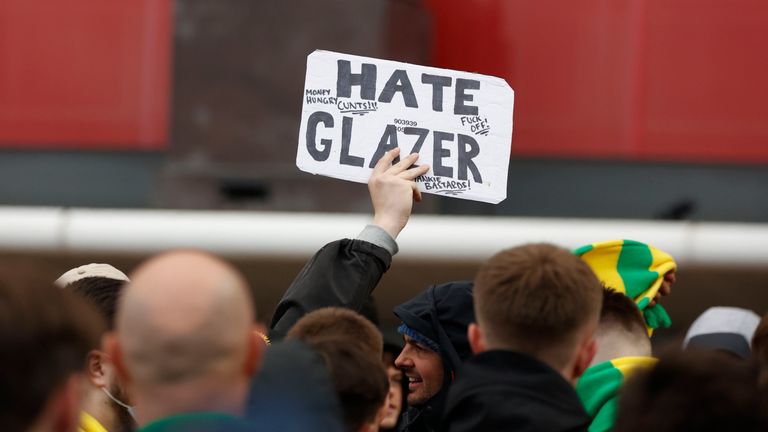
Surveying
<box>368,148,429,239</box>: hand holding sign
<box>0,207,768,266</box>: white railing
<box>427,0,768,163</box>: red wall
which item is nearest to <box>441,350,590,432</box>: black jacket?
<box>368,148,429,239</box>: hand holding sign

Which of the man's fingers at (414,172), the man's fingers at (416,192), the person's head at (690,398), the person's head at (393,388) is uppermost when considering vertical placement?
the man's fingers at (414,172)

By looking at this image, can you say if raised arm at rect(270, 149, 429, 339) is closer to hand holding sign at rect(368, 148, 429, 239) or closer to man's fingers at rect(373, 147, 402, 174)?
hand holding sign at rect(368, 148, 429, 239)

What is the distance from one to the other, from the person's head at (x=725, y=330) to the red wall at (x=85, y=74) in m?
4.21

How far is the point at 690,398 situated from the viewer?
1722mm

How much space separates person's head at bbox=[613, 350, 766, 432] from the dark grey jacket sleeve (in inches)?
39.1

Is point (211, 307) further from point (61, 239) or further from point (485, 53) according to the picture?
point (485, 53)

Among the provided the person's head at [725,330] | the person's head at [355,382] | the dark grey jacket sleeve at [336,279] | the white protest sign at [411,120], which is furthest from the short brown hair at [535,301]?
the person's head at [725,330]

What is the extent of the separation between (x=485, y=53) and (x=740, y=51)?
1.56 meters

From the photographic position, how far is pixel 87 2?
8125 millimetres

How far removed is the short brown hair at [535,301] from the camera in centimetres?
222

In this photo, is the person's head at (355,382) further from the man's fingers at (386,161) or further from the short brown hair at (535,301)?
the man's fingers at (386,161)

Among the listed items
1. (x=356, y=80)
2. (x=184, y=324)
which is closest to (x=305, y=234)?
(x=356, y=80)

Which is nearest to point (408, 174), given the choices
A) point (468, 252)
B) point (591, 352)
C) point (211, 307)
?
point (591, 352)

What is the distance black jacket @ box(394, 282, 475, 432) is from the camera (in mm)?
3170
